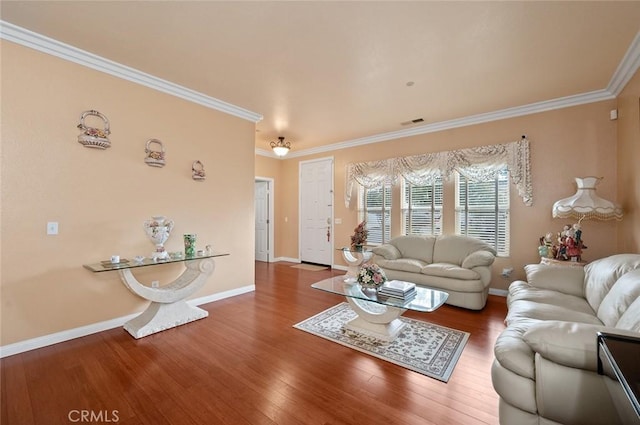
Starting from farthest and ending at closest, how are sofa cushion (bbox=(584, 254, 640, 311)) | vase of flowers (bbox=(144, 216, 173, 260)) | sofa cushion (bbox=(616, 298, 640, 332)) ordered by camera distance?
vase of flowers (bbox=(144, 216, 173, 260)), sofa cushion (bbox=(584, 254, 640, 311)), sofa cushion (bbox=(616, 298, 640, 332))

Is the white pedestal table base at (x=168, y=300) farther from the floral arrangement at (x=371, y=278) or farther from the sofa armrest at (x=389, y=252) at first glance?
the sofa armrest at (x=389, y=252)

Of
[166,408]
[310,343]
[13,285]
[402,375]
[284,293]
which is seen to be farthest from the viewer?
[284,293]

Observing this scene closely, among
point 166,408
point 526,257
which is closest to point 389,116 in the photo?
point 526,257

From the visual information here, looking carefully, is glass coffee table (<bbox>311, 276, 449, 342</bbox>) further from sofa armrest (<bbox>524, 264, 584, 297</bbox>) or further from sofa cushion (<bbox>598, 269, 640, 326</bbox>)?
sofa cushion (<bbox>598, 269, 640, 326</bbox>)

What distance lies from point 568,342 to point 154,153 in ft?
13.1

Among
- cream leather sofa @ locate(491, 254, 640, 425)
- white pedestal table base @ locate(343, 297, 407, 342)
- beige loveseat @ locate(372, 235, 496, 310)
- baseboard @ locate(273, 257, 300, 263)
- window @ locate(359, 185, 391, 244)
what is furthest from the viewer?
baseboard @ locate(273, 257, 300, 263)

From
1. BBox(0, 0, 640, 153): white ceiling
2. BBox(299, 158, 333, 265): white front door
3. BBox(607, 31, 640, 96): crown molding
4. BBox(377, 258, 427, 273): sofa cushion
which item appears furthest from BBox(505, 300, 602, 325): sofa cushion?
BBox(299, 158, 333, 265): white front door

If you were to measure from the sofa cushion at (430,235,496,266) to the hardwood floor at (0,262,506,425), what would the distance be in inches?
49.7

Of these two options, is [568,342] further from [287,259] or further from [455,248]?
[287,259]

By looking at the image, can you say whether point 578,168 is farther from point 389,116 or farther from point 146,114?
point 146,114

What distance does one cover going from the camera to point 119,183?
9.99 feet

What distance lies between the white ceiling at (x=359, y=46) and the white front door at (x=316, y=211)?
8.42 feet

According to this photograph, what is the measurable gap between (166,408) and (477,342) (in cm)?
270

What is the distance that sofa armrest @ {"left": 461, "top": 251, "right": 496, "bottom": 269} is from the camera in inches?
142
